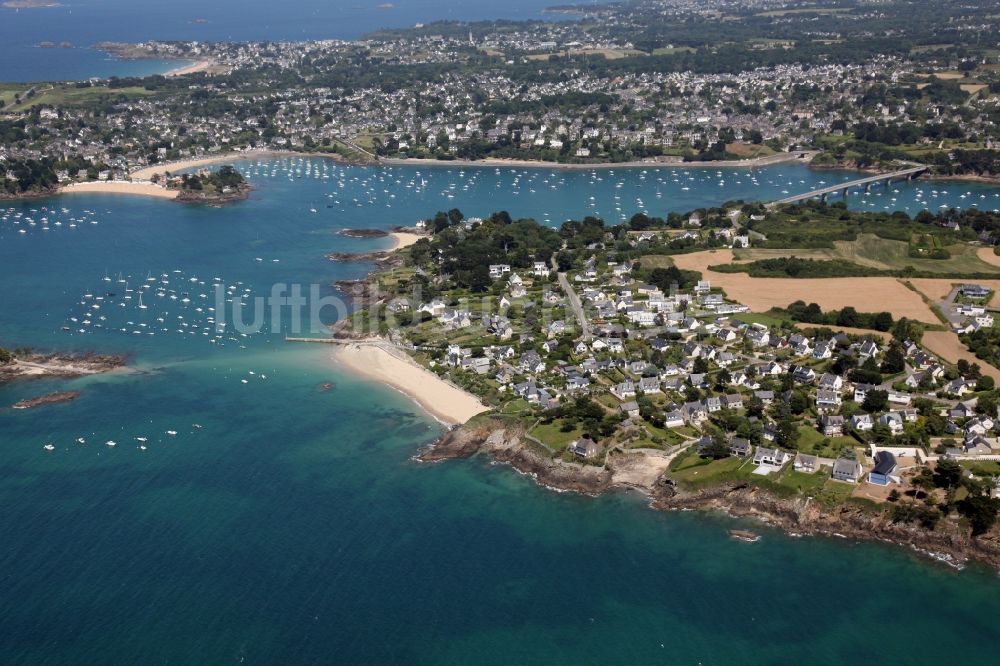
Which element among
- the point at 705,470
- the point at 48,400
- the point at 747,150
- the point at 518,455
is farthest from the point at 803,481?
the point at 747,150

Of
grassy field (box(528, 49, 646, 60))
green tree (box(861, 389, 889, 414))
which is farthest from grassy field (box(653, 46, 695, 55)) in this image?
green tree (box(861, 389, 889, 414))

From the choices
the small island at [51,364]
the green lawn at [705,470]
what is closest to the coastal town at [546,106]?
the small island at [51,364]

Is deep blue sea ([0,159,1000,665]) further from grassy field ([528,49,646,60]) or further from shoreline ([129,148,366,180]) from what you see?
grassy field ([528,49,646,60])

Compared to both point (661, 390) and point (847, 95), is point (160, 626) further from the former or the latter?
point (847, 95)

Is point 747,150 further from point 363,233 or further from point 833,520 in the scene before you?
point 833,520

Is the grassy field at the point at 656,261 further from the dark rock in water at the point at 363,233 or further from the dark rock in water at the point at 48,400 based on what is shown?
the dark rock in water at the point at 48,400

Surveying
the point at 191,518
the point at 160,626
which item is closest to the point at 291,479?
the point at 191,518
